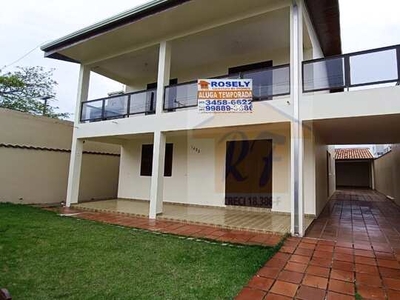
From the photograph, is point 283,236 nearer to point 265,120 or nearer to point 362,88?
point 265,120

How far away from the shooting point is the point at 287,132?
8.27 metres

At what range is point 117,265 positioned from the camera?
153 inches

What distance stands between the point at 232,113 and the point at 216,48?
3.18m

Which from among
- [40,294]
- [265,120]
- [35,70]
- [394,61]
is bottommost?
[40,294]

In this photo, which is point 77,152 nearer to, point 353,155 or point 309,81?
point 309,81

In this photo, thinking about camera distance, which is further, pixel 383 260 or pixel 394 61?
pixel 394 61

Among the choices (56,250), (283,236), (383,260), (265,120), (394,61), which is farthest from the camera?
(265,120)

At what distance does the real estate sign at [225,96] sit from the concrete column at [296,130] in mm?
1106

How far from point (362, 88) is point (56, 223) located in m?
7.84

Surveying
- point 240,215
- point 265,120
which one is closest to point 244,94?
point 265,120

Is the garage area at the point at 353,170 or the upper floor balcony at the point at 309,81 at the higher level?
the upper floor balcony at the point at 309,81

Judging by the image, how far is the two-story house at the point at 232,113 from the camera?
5684 mm

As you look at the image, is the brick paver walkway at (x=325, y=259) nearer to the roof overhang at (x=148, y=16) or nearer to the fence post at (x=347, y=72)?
the fence post at (x=347, y=72)

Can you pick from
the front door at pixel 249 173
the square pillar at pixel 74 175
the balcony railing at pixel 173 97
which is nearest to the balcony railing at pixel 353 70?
the balcony railing at pixel 173 97
